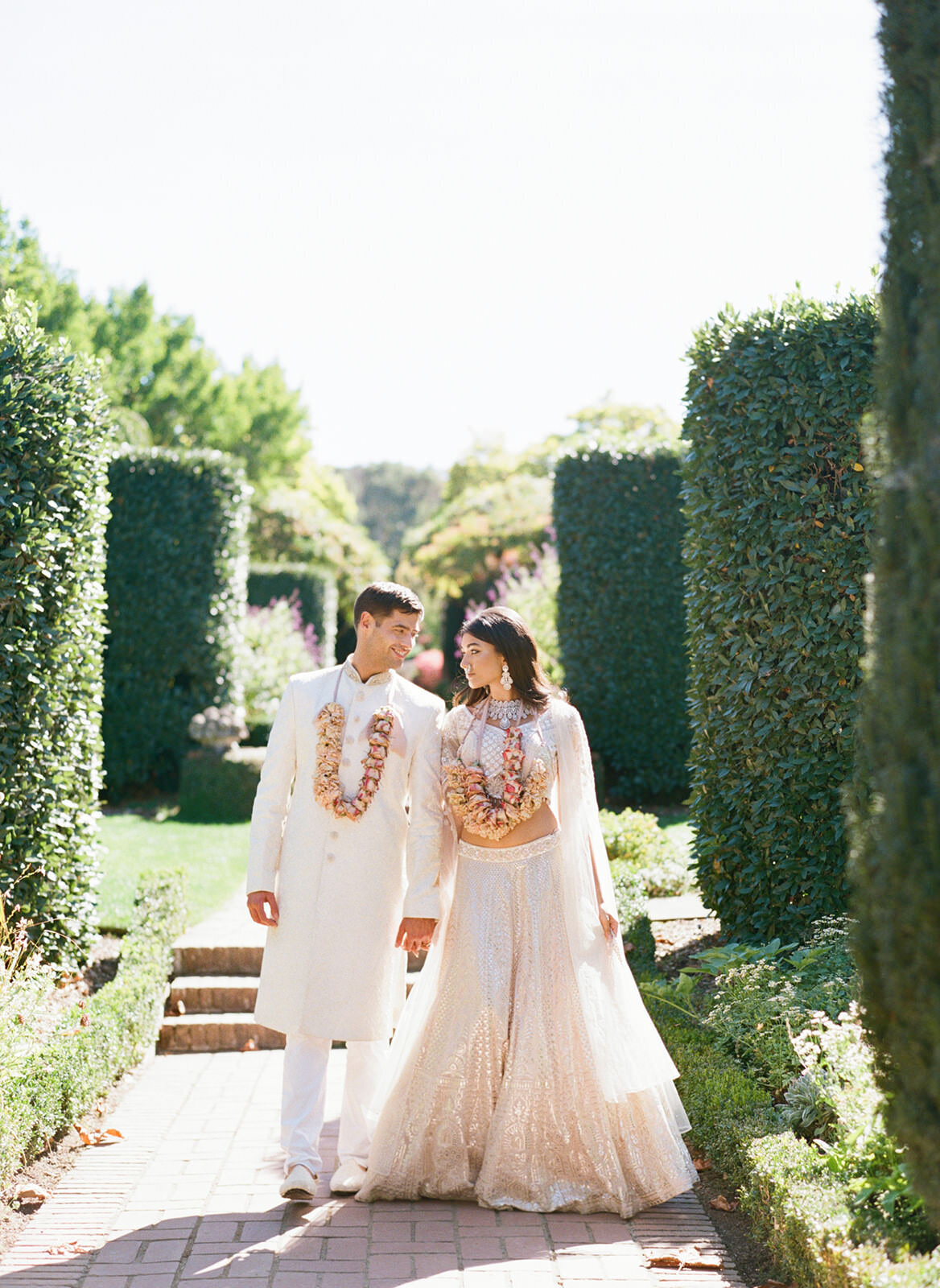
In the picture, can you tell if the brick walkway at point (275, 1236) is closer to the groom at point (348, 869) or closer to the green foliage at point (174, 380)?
the groom at point (348, 869)

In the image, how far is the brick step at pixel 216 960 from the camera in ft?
20.9

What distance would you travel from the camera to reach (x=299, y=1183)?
3801 mm

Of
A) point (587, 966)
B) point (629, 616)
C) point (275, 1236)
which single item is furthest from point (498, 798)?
point (629, 616)

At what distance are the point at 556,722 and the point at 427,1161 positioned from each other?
4.99 ft

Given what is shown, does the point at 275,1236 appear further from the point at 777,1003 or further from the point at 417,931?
the point at 777,1003

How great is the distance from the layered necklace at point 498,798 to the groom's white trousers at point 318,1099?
88cm

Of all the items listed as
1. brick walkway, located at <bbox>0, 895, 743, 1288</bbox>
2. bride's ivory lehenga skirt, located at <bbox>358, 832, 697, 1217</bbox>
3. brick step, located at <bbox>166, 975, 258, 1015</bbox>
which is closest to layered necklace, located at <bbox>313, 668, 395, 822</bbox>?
bride's ivory lehenga skirt, located at <bbox>358, 832, 697, 1217</bbox>

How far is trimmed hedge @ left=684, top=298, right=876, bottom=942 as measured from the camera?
5938mm

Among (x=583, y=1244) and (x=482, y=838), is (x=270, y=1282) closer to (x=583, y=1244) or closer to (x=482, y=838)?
(x=583, y=1244)

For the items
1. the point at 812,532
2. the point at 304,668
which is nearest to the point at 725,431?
the point at 812,532

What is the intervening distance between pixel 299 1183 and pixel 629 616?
8437 millimetres

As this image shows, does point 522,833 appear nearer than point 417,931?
No

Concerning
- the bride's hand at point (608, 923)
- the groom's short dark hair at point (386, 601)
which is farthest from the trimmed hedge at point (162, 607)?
the bride's hand at point (608, 923)

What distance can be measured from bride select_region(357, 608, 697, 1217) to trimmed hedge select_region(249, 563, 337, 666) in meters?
18.8
